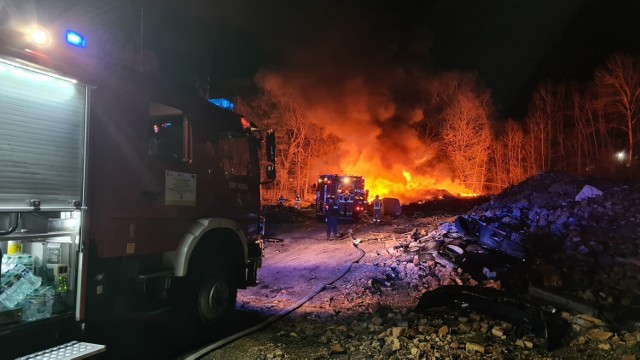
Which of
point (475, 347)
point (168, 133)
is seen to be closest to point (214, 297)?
point (168, 133)

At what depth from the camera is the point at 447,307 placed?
602cm

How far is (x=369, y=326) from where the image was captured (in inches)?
212

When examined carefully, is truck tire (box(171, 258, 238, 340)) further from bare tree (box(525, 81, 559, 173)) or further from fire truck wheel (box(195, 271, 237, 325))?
bare tree (box(525, 81, 559, 173))

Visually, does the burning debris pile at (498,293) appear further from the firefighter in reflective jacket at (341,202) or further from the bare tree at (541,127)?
the bare tree at (541,127)

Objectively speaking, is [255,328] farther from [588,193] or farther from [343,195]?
[343,195]

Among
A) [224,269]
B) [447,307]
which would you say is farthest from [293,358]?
[447,307]

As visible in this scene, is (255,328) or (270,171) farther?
(270,171)

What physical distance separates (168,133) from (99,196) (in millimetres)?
1100

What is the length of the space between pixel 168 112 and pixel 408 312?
3780 mm

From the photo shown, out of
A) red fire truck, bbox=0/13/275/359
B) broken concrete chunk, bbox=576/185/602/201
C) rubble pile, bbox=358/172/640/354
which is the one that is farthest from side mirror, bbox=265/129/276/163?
broken concrete chunk, bbox=576/185/602/201

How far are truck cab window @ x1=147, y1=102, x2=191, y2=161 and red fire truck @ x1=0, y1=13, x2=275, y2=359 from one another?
0.4 inches

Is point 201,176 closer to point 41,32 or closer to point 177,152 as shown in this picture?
point 177,152

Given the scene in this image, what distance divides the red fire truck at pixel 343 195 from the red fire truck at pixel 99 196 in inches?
601

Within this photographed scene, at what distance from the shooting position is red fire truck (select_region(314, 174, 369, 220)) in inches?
813
